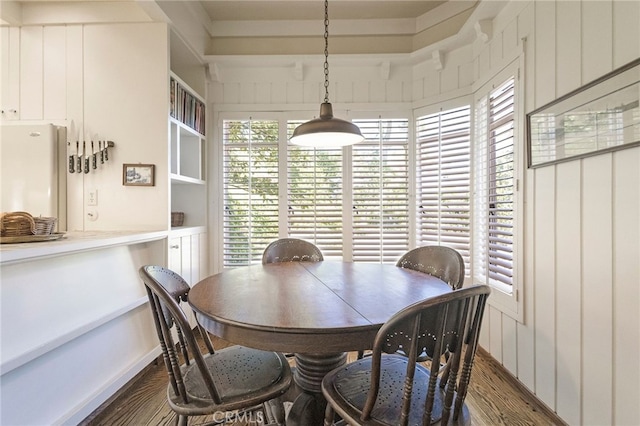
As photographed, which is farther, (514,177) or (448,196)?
(448,196)

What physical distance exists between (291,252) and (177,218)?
1313mm

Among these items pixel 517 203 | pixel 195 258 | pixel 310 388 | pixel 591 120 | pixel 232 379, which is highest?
pixel 591 120

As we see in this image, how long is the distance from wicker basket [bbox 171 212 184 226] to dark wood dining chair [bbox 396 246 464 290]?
2.13m

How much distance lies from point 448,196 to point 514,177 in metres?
0.77

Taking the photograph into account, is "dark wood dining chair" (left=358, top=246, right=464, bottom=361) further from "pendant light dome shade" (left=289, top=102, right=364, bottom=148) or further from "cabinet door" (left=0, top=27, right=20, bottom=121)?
"cabinet door" (left=0, top=27, right=20, bottom=121)

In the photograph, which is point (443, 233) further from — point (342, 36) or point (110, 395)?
point (110, 395)

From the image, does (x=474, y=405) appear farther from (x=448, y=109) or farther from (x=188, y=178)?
(x=188, y=178)

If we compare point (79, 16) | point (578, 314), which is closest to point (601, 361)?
point (578, 314)

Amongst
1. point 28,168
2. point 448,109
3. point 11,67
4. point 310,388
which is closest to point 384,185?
point 448,109

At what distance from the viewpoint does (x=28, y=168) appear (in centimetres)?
225

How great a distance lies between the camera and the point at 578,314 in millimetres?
1594

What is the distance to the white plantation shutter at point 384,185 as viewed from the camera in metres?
3.21

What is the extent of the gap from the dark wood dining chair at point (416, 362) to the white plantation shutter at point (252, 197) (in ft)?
7.04

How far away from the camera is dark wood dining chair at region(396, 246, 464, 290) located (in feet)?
6.04
